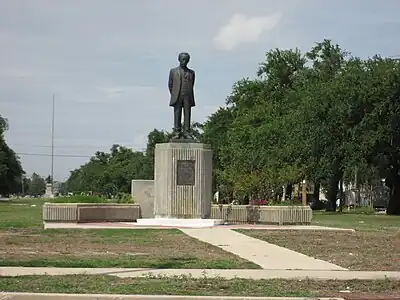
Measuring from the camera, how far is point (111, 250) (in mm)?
17656

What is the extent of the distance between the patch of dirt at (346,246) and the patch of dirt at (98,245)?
247 centimetres

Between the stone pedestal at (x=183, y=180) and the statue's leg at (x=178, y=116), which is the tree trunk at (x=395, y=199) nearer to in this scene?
the stone pedestal at (x=183, y=180)

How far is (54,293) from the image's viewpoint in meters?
10.5

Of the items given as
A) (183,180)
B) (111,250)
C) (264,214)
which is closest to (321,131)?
(264,214)

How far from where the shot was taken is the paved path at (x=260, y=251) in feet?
48.9

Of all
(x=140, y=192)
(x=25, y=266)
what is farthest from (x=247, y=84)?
(x=25, y=266)

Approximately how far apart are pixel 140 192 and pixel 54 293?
73.6ft

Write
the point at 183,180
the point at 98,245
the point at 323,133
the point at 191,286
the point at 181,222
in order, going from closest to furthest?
1. the point at 191,286
2. the point at 98,245
3. the point at 181,222
4. the point at 183,180
5. the point at 323,133

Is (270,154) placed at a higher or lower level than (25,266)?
higher

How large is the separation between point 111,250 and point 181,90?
11.9 metres

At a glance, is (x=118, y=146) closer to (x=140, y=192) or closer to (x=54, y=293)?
(x=140, y=192)

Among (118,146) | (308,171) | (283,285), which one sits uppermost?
(118,146)

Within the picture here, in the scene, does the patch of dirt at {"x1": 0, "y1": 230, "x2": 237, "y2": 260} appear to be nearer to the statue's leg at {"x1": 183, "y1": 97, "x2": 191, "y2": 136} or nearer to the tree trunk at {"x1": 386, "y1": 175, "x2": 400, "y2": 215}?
the statue's leg at {"x1": 183, "y1": 97, "x2": 191, "y2": 136}

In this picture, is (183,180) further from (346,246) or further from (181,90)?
(346,246)
